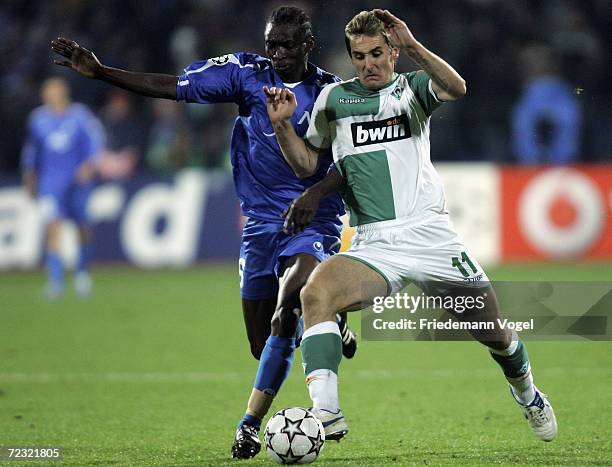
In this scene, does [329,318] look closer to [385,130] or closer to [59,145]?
[385,130]

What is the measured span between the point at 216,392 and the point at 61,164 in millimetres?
7116

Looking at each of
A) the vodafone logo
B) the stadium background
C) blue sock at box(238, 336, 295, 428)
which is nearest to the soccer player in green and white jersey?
Answer: blue sock at box(238, 336, 295, 428)

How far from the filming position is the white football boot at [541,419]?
556 cm

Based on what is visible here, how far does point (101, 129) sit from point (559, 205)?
606 cm

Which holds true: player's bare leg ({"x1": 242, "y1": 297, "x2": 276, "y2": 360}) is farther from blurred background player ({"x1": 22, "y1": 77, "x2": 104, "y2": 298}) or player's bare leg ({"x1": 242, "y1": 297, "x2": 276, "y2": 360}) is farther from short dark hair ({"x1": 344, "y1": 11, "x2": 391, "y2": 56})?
blurred background player ({"x1": 22, "y1": 77, "x2": 104, "y2": 298})

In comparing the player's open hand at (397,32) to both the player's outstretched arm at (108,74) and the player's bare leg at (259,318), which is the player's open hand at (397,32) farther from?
the player's bare leg at (259,318)

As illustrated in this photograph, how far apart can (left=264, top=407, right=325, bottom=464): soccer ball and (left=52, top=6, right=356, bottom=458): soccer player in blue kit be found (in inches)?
18.2

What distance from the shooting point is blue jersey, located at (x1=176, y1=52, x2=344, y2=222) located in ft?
18.8

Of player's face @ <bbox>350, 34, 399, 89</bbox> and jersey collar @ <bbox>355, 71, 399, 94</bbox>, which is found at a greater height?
player's face @ <bbox>350, 34, 399, 89</bbox>

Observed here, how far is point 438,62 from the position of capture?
504 cm

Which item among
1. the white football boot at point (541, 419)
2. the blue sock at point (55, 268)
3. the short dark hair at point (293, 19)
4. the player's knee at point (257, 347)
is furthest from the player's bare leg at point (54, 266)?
the white football boot at point (541, 419)

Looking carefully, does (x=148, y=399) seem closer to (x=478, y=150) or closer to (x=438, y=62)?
(x=438, y=62)

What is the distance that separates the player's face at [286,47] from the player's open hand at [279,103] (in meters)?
0.41

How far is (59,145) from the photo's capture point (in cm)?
1395
